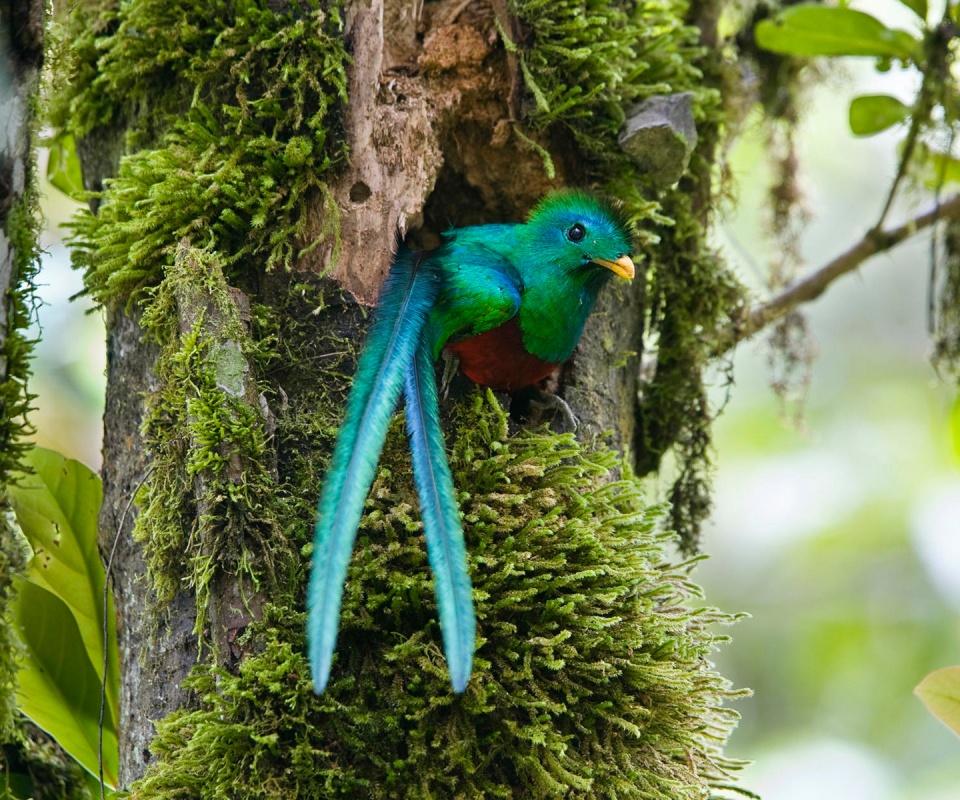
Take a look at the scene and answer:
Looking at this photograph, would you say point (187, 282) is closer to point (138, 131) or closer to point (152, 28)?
point (138, 131)

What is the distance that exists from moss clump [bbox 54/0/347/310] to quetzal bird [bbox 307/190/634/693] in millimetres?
314

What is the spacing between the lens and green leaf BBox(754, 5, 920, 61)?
2.95 meters

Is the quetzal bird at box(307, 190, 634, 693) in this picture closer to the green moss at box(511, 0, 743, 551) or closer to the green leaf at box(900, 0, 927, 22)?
the green moss at box(511, 0, 743, 551)

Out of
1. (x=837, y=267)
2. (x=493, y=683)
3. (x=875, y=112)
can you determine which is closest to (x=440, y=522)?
(x=493, y=683)

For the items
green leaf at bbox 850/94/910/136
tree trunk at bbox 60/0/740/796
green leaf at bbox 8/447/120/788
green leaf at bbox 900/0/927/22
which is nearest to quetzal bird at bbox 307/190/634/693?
tree trunk at bbox 60/0/740/796

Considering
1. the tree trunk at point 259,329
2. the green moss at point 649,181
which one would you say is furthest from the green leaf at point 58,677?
→ the green moss at point 649,181

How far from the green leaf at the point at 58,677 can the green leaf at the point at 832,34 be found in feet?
8.72

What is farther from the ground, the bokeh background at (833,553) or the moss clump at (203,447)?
the moss clump at (203,447)

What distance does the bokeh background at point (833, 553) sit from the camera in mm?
6082

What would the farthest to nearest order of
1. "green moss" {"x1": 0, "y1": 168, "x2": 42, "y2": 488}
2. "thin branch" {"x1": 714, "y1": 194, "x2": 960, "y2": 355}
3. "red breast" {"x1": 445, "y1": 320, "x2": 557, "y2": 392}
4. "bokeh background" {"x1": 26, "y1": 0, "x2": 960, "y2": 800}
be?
"bokeh background" {"x1": 26, "y1": 0, "x2": 960, "y2": 800}, "thin branch" {"x1": 714, "y1": 194, "x2": 960, "y2": 355}, "red breast" {"x1": 445, "y1": 320, "x2": 557, "y2": 392}, "green moss" {"x1": 0, "y1": 168, "x2": 42, "y2": 488}

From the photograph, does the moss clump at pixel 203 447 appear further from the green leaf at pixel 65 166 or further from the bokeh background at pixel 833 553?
the bokeh background at pixel 833 553

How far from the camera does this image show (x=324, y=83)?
2.17 m

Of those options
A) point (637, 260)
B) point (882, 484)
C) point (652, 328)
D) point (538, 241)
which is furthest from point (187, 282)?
point (882, 484)

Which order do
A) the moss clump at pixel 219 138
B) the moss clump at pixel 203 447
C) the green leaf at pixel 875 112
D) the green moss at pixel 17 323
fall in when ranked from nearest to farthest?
the green moss at pixel 17 323 → the moss clump at pixel 203 447 → the moss clump at pixel 219 138 → the green leaf at pixel 875 112
